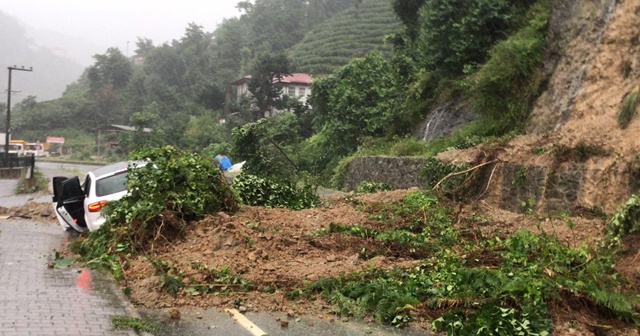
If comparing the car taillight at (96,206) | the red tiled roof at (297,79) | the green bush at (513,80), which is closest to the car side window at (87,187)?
the car taillight at (96,206)

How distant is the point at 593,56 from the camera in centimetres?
1667

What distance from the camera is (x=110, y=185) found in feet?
43.6

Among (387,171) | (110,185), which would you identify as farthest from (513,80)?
(110,185)

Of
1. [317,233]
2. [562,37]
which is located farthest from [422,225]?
[562,37]

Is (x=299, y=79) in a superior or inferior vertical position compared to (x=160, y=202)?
superior

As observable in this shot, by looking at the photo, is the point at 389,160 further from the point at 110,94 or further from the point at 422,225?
the point at 110,94

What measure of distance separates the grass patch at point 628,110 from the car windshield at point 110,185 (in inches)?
377

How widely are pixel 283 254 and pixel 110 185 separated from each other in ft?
16.5

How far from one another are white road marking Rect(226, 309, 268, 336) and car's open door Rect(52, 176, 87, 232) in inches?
316

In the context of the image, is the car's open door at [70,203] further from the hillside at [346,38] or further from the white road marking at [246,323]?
the hillside at [346,38]

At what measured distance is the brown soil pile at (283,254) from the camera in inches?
301

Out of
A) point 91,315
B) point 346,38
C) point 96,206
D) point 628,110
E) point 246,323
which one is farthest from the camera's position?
point 346,38

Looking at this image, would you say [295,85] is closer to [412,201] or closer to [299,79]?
[299,79]

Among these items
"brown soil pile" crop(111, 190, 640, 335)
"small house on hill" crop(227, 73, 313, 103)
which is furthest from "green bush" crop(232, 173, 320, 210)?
"small house on hill" crop(227, 73, 313, 103)
